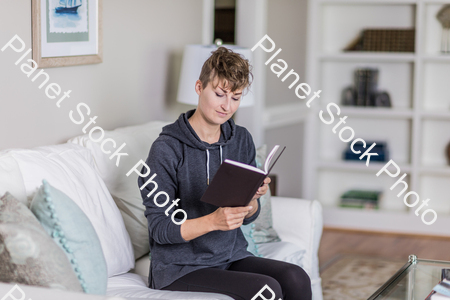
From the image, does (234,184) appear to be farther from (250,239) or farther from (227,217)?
(250,239)

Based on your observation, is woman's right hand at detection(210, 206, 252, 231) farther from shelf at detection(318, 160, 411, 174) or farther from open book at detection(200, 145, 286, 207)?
shelf at detection(318, 160, 411, 174)

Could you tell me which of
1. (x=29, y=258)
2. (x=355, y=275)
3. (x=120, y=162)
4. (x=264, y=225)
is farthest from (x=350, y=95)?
(x=29, y=258)

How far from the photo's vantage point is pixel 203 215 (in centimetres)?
172

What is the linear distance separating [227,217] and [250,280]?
0.69 feet

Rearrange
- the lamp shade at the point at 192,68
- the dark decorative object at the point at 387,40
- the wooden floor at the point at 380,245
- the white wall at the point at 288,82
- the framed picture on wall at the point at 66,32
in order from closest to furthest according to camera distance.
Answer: the framed picture on wall at the point at 66,32
the lamp shade at the point at 192,68
the wooden floor at the point at 380,245
the white wall at the point at 288,82
the dark decorative object at the point at 387,40

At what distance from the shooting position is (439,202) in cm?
413

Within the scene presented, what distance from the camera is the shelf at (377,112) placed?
402cm

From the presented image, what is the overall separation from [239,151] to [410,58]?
8.30 ft

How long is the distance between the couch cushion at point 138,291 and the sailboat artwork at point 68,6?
0.96m

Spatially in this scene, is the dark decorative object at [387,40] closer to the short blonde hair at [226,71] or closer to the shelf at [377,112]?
the shelf at [377,112]

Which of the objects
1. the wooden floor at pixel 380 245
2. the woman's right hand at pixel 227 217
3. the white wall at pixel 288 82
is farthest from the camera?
the white wall at pixel 288 82

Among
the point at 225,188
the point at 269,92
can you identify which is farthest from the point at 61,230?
the point at 269,92

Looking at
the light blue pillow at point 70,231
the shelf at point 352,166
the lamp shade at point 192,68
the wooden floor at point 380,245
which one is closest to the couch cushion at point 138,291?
the light blue pillow at point 70,231

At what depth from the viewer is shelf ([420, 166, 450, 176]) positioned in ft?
12.9
